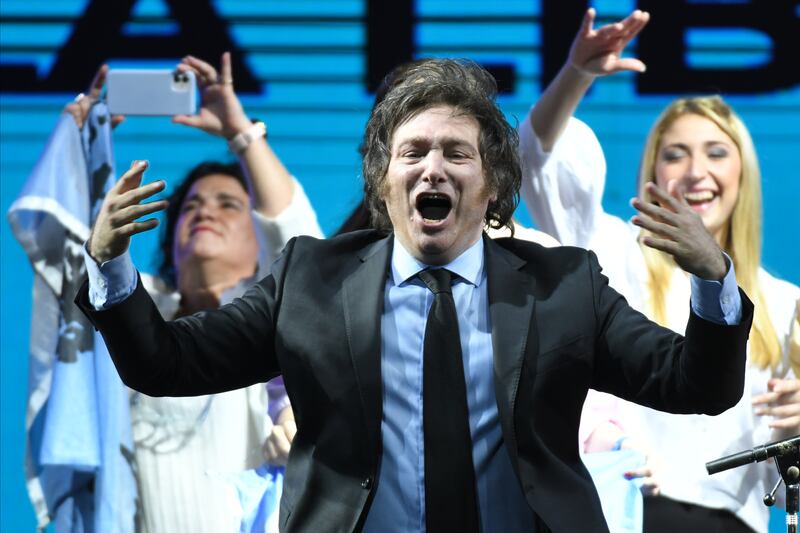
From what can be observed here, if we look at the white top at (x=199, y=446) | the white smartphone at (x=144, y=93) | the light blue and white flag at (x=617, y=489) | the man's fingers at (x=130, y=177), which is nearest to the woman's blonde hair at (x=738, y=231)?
the light blue and white flag at (x=617, y=489)

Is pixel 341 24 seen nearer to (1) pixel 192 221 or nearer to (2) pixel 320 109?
(2) pixel 320 109

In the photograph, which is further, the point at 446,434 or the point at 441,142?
the point at 441,142

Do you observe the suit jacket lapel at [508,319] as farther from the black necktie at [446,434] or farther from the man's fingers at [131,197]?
the man's fingers at [131,197]

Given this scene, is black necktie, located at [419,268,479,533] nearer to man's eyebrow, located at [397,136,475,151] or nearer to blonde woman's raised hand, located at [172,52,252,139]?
man's eyebrow, located at [397,136,475,151]

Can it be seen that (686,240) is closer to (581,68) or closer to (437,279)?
(437,279)

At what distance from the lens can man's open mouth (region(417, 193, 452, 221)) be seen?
207 centimetres

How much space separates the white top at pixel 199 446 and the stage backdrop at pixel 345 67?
1.92 feet

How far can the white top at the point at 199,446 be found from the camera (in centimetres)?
383

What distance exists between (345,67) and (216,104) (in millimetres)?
609

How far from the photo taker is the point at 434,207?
2076 mm

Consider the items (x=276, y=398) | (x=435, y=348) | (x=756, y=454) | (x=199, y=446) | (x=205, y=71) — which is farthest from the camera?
(x=205, y=71)

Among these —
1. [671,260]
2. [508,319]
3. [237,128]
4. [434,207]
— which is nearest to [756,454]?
[508,319]

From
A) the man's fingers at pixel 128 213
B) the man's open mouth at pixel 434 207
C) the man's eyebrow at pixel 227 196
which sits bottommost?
the man's fingers at pixel 128 213

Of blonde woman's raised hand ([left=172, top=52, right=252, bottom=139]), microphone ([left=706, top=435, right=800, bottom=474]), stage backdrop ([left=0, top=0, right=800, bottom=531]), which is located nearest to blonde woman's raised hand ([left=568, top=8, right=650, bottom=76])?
stage backdrop ([left=0, top=0, right=800, bottom=531])
